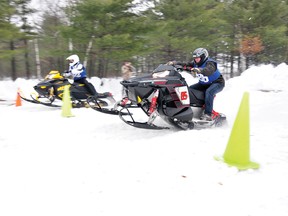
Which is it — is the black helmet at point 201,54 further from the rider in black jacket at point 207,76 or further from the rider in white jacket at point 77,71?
the rider in white jacket at point 77,71

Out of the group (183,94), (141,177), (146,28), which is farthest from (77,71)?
(146,28)

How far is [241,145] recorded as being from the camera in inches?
148

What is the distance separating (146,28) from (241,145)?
17596mm

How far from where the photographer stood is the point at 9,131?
658 centimetres

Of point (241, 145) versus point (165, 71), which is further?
point (165, 71)

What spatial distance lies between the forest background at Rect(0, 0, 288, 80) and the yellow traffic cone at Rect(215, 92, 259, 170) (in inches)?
620

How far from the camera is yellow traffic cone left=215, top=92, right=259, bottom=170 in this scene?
369cm

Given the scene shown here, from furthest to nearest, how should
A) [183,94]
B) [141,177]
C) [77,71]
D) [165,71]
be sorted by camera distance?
[77,71], [183,94], [165,71], [141,177]

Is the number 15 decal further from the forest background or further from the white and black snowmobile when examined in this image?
the forest background

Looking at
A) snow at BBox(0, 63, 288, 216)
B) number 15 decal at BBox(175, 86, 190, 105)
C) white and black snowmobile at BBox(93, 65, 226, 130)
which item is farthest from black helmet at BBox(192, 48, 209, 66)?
snow at BBox(0, 63, 288, 216)

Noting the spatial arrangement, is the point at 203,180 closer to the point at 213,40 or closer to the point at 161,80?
the point at 161,80

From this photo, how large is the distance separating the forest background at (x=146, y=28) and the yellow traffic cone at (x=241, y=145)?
1575 cm

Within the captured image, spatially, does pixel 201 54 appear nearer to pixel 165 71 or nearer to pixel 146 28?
pixel 165 71

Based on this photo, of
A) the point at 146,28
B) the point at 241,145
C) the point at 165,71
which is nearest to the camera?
the point at 241,145
